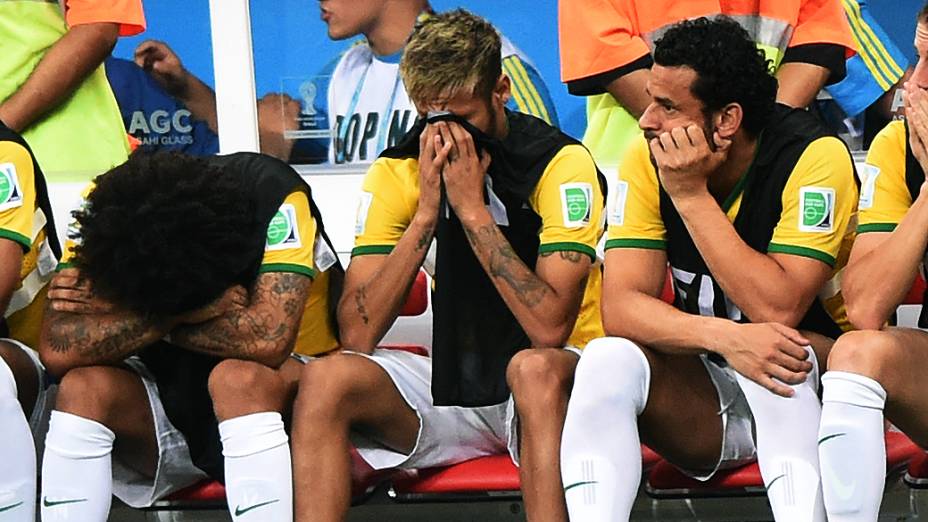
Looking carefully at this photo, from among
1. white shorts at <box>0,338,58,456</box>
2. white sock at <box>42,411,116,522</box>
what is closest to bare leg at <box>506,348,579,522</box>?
white sock at <box>42,411,116,522</box>

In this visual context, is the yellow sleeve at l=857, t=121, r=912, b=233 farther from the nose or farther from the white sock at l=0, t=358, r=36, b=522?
the white sock at l=0, t=358, r=36, b=522

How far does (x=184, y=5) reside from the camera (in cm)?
303

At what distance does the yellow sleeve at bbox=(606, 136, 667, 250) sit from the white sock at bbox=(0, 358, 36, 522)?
1068 millimetres

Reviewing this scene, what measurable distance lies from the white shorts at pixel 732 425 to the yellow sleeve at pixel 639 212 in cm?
22

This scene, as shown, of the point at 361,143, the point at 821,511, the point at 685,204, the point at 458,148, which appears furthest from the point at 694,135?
the point at 361,143

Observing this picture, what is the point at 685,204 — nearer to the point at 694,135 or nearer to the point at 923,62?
the point at 694,135

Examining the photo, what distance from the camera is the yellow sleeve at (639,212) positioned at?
2115 millimetres

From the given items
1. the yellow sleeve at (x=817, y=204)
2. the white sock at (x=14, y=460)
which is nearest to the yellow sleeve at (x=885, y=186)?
the yellow sleeve at (x=817, y=204)

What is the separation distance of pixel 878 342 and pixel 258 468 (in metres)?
0.98

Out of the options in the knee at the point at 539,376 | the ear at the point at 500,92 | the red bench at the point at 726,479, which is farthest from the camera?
the ear at the point at 500,92

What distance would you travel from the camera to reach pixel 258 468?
198 cm

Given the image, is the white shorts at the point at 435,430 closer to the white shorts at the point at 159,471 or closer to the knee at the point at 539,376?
the knee at the point at 539,376

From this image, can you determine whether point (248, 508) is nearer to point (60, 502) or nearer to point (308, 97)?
point (60, 502)

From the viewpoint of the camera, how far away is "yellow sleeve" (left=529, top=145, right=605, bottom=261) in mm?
2223
